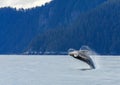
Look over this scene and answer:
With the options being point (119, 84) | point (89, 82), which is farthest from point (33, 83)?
point (119, 84)

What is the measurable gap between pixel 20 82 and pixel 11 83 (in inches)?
69.9

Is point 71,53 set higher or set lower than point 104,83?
higher

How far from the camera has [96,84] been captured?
59906 mm

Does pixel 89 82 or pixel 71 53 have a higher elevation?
pixel 71 53

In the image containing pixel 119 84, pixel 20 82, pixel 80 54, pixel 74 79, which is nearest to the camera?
pixel 119 84

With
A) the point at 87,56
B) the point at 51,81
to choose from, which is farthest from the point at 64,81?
the point at 87,56

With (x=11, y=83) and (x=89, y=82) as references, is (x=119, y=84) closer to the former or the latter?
(x=89, y=82)

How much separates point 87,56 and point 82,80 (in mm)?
9934

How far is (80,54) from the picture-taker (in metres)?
74.2

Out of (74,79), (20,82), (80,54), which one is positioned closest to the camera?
(20,82)

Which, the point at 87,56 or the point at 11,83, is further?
the point at 87,56

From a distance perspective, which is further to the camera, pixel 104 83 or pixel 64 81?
pixel 64 81

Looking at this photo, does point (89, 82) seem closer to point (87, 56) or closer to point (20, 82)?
point (20, 82)

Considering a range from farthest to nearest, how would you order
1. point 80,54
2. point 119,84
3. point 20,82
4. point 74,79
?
point 80,54 → point 74,79 → point 20,82 → point 119,84
